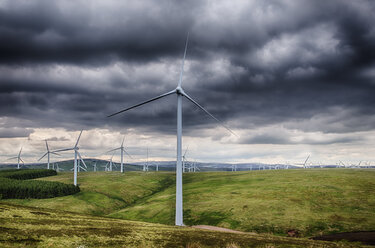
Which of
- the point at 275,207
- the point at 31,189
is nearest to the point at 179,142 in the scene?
the point at 275,207

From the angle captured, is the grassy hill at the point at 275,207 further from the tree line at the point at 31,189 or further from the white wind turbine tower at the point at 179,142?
the white wind turbine tower at the point at 179,142

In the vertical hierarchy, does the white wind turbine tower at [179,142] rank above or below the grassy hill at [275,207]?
above

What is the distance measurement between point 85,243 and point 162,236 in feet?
30.4

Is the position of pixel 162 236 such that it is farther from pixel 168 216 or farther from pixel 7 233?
pixel 168 216

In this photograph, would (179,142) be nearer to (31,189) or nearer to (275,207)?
(275,207)

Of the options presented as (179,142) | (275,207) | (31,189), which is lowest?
(31,189)

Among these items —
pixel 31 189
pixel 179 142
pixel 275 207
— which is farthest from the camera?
pixel 31 189

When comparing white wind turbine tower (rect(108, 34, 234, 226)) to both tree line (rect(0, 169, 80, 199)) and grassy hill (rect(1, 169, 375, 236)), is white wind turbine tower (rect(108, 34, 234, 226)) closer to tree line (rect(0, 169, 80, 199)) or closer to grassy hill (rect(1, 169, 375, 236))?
grassy hill (rect(1, 169, 375, 236))

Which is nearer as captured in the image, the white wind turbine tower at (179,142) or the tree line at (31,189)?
the white wind turbine tower at (179,142)

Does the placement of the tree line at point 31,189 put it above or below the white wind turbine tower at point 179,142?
below

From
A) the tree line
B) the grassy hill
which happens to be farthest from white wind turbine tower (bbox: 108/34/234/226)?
the tree line

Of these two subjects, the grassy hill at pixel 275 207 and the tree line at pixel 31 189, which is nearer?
the grassy hill at pixel 275 207

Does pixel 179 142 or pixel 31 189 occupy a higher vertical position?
pixel 179 142

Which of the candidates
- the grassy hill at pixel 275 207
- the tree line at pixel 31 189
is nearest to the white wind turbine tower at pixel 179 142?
the grassy hill at pixel 275 207
